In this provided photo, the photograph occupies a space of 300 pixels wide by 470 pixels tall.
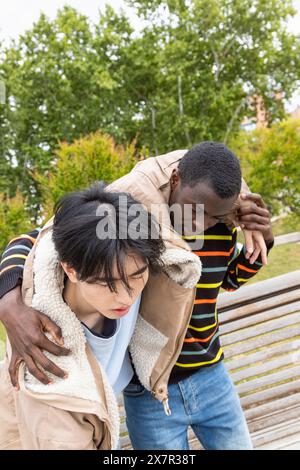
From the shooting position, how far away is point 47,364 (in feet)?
3.62

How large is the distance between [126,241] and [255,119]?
1718cm

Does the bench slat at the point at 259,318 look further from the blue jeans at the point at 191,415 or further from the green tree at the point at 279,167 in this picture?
the green tree at the point at 279,167

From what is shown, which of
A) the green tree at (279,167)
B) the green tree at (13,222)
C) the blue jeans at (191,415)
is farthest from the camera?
the green tree at (279,167)

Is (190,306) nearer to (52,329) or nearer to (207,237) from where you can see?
(207,237)

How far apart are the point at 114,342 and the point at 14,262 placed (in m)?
0.37

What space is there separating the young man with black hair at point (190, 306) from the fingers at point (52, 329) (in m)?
0.01

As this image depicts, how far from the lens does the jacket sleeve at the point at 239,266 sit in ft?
5.18

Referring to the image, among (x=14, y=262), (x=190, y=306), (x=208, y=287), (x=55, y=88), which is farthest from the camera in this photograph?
(x=55, y=88)

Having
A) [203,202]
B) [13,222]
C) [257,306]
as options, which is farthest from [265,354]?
[13,222]

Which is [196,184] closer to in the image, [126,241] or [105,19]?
[126,241]

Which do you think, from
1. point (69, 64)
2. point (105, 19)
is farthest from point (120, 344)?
point (105, 19)

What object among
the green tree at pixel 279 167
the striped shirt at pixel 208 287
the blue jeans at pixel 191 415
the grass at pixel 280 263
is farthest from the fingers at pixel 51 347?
the green tree at pixel 279 167

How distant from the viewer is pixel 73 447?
1064 mm

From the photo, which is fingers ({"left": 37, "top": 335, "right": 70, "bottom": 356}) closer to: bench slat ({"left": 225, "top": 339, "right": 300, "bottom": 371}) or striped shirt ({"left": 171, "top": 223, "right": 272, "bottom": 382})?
striped shirt ({"left": 171, "top": 223, "right": 272, "bottom": 382})
